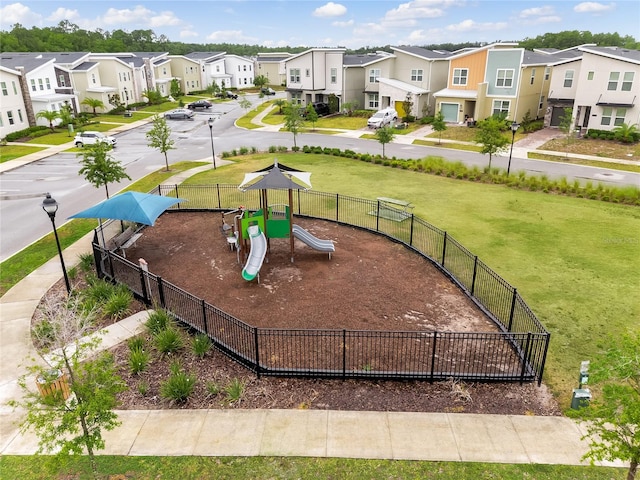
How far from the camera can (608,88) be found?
1594 inches

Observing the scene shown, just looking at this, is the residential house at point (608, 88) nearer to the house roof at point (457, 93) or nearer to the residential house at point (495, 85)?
the residential house at point (495, 85)

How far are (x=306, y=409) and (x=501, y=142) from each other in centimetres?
2608

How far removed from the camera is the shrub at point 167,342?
1131 centimetres

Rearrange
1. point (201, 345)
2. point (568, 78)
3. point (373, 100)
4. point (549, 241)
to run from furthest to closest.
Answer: point (373, 100)
point (568, 78)
point (549, 241)
point (201, 345)

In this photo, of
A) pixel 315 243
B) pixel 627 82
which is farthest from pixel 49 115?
pixel 627 82

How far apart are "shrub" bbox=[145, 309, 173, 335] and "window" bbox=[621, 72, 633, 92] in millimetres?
44097

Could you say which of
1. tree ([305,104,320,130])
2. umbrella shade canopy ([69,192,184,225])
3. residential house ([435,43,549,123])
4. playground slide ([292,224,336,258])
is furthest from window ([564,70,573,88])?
umbrella shade canopy ([69,192,184,225])

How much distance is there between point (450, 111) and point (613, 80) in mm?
14738

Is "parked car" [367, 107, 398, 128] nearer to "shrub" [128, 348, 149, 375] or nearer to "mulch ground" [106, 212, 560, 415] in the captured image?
"mulch ground" [106, 212, 560, 415]

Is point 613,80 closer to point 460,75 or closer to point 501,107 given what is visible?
point 501,107

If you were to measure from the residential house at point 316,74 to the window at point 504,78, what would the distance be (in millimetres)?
18896

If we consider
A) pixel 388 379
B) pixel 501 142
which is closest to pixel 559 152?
pixel 501 142

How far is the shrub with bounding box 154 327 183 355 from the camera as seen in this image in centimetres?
1131

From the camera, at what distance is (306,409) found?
380 inches
